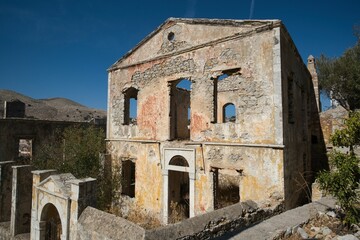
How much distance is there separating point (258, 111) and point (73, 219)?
6.31 meters

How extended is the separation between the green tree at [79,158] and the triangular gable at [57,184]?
3063 millimetres

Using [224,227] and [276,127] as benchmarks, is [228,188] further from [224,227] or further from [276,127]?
[224,227]

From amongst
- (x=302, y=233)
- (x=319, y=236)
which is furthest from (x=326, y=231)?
(x=302, y=233)

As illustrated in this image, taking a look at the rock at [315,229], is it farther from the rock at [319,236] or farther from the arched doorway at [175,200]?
the arched doorway at [175,200]

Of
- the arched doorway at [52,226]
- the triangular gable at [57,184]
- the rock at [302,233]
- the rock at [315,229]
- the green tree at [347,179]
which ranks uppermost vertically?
the green tree at [347,179]

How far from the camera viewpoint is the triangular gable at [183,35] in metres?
8.73

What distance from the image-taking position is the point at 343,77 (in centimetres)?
1889

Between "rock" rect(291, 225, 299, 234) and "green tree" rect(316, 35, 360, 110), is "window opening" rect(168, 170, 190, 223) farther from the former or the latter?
"green tree" rect(316, 35, 360, 110)

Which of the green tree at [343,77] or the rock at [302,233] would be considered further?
the green tree at [343,77]

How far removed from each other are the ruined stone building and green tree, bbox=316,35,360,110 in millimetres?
7665

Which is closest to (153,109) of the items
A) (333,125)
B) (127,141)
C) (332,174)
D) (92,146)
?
(127,141)

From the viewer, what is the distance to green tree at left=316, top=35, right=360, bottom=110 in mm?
17578

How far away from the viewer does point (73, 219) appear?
641 centimetres

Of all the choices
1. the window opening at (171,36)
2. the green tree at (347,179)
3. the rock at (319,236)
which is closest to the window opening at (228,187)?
the rock at (319,236)
